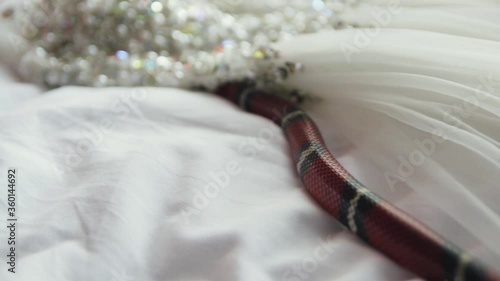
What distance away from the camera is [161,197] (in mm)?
700

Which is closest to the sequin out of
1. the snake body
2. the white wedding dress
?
the white wedding dress

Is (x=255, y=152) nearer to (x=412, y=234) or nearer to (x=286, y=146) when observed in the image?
(x=286, y=146)

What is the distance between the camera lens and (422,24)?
880 mm

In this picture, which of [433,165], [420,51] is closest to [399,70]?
[420,51]

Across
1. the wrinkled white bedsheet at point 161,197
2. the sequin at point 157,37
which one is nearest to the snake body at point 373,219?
the wrinkled white bedsheet at point 161,197

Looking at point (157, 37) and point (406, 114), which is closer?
point (406, 114)

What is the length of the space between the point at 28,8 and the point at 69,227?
61 centimetres

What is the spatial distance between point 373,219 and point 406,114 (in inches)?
8.1

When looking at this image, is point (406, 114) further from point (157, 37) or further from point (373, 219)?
point (157, 37)

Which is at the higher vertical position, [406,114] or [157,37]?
[157,37]

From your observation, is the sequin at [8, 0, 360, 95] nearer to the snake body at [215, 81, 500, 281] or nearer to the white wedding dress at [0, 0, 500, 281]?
the white wedding dress at [0, 0, 500, 281]

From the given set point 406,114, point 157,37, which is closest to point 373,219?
point 406,114

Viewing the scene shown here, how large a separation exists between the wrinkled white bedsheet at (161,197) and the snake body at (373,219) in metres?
0.02

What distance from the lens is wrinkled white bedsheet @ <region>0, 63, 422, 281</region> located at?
1.96ft
